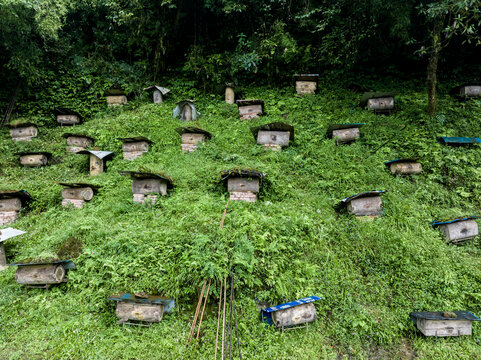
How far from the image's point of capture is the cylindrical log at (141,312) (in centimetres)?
542

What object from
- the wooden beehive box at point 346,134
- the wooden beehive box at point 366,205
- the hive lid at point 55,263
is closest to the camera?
the hive lid at point 55,263

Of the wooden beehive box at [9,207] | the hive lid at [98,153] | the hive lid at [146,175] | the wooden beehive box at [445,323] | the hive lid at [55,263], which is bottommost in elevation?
the wooden beehive box at [445,323]

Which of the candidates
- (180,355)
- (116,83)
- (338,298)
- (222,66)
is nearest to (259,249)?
(338,298)

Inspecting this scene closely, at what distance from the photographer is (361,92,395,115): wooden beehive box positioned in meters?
13.2

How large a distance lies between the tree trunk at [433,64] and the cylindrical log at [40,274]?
15.4 meters

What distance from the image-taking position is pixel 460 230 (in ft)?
25.3

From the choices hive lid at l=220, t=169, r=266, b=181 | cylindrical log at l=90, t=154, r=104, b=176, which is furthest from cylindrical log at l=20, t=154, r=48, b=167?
hive lid at l=220, t=169, r=266, b=181

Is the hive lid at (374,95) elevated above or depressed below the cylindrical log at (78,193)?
above

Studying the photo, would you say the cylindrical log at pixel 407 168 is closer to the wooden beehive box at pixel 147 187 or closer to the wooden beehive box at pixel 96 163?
the wooden beehive box at pixel 147 187

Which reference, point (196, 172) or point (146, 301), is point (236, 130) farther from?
point (146, 301)

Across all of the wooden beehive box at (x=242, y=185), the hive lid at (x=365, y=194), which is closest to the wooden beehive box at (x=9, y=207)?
the wooden beehive box at (x=242, y=185)

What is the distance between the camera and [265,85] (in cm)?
1756

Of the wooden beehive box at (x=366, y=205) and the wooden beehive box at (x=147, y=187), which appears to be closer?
the wooden beehive box at (x=366, y=205)

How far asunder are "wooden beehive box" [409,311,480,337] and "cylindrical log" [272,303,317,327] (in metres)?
2.26
